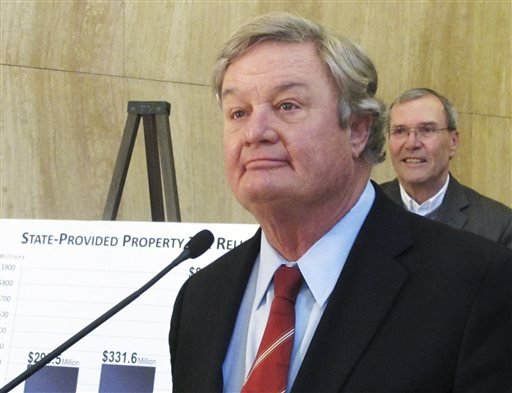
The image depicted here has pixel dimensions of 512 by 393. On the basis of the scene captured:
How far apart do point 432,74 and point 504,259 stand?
178 inches

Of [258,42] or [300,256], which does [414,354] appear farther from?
[258,42]

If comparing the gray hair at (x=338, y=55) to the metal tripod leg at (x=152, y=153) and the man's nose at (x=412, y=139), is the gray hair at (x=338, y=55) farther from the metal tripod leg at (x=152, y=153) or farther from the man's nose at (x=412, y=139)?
the man's nose at (x=412, y=139)

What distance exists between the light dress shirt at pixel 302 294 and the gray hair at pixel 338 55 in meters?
0.18

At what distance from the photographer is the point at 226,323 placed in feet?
7.39

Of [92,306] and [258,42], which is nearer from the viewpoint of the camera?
[258,42]

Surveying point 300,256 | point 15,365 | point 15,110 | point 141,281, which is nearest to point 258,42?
point 300,256

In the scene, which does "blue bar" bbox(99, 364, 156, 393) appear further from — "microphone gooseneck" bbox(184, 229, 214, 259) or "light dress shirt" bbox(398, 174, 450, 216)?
"light dress shirt" bbox(398, 174, 450, 216)

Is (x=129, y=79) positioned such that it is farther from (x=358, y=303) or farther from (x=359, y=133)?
(x=358, y=303)

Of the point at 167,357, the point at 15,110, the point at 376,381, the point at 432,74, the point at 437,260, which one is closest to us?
the point at 376,381

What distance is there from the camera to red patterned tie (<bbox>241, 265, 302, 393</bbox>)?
205 cm

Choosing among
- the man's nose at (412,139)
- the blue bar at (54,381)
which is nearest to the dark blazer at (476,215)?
the man's nose at (412,139)

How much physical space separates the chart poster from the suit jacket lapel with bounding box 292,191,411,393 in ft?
3.69

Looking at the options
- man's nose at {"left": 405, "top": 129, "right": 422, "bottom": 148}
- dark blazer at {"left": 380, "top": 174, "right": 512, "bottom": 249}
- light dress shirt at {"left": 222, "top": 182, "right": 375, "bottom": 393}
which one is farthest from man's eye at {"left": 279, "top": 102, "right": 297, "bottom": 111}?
man's nose at {"left": 405, "top": 129, "right": 422, "bottom": 148}

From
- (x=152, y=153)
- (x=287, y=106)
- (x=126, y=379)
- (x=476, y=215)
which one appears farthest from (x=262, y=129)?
(x=476, y=215)
